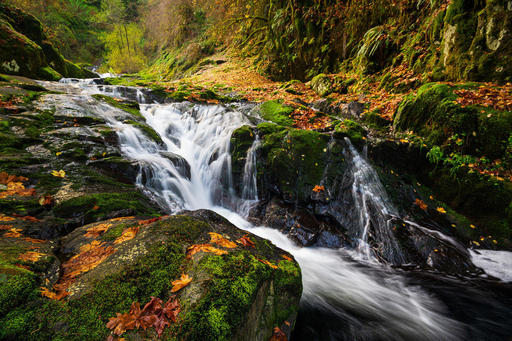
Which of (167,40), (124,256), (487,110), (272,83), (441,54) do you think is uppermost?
(167,40)

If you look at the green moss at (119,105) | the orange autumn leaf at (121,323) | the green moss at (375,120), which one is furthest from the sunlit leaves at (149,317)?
the green moss at (119,105)

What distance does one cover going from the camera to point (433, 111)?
4.93m

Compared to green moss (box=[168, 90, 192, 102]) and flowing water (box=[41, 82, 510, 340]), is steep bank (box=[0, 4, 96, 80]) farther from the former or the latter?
green moss (box=[168, 90, 192, 102])

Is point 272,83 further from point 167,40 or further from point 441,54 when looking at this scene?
point 167,40

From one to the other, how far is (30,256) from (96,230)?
2.17ft

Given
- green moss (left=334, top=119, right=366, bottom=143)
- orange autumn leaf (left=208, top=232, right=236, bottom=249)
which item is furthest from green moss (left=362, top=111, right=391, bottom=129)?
orange autumn leaf (left=208, top=232, right=236, bottom=249)

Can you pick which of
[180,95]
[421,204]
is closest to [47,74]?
[180,95]

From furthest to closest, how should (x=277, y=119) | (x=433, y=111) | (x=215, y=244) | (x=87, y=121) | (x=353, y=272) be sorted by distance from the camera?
(x=277, y=119) < (x=87, y=121) < (x=433, y=111) < (x=353, y=272) < (x=215, y=244)

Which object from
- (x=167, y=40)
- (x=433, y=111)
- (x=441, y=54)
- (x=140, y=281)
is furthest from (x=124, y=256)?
(x=167, y=40)

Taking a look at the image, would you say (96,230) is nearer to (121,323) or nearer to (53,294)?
(53,294)

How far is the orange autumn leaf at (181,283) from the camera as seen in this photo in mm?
1491

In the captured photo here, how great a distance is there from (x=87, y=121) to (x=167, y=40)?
28.8m

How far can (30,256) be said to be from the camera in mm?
1714

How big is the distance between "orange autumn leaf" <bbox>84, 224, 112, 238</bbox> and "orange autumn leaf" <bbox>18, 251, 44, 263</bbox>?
0.48m
